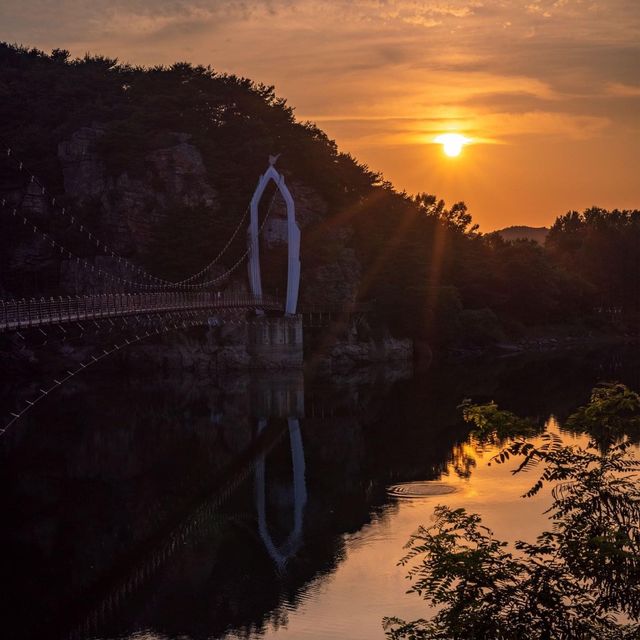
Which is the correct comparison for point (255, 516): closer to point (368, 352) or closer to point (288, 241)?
point (368, 352)

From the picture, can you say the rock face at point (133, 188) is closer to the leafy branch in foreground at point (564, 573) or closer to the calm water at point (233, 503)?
the calm water at point (233, 503)

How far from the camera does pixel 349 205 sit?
106 meters

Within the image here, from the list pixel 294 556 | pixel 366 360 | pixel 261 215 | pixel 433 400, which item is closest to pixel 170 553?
pixel 294 556

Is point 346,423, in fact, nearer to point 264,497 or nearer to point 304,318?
point 264,497

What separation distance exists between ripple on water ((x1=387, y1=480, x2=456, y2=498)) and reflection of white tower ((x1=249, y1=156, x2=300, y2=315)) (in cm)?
4674

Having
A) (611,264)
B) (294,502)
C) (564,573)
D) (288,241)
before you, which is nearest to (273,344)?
(288,241)

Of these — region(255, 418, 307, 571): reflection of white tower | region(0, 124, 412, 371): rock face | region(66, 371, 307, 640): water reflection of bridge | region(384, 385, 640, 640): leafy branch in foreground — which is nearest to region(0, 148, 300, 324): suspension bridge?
region(0, 124, 412, 371): rock face

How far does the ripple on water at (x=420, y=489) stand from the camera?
41.8m

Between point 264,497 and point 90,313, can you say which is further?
point 90,313

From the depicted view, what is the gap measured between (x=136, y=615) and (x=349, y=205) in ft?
259

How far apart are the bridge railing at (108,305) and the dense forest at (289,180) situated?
7.04 metres

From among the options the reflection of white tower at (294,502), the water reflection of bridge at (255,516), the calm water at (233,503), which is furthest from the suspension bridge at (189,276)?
the reflection of white tower at (294,502)

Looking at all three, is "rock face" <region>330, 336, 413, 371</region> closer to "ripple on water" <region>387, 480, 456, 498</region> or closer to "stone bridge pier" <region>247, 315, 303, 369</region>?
"stone bridge pier" <region>247, 315, 303, 369</region>

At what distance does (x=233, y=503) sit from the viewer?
41.9m
